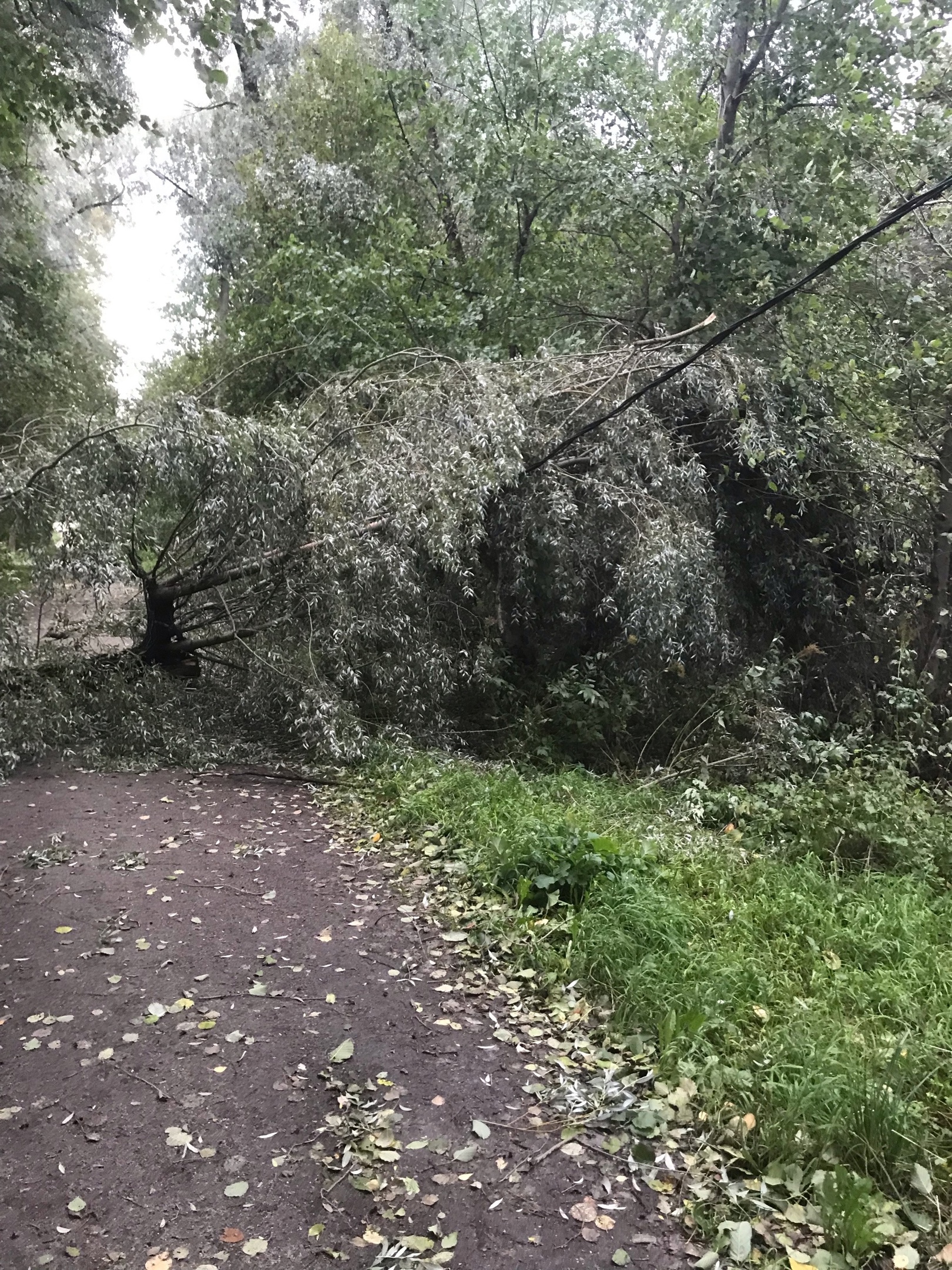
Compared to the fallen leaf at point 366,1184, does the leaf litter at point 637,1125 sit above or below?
above

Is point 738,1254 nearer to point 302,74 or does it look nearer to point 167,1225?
point 167,1225

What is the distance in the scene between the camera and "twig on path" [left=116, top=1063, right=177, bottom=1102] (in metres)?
2.90

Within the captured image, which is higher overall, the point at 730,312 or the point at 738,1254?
the point at 730,312

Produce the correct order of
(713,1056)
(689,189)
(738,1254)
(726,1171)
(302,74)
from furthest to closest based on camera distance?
1. (302,74)
2. (689,189)
3. (713,1056)
4. (726,1171)
5. (738,1254)

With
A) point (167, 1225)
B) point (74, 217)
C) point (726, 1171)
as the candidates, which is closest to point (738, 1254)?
point (726, 1171)

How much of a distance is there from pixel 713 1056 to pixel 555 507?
4858 mm

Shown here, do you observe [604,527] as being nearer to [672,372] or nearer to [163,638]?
[672,372]

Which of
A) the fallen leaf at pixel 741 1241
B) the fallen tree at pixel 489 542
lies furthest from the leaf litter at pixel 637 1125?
the fallen tree at pixel 489 542

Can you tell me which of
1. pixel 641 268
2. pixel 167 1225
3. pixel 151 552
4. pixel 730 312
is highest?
pixel 641 268

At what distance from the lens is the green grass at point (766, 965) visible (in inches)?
104

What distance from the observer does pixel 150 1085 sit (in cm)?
298

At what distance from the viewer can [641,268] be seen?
32.3 ft

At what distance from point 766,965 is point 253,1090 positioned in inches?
83.4

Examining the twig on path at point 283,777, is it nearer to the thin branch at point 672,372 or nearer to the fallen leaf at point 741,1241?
the thin branch at point 672,372
